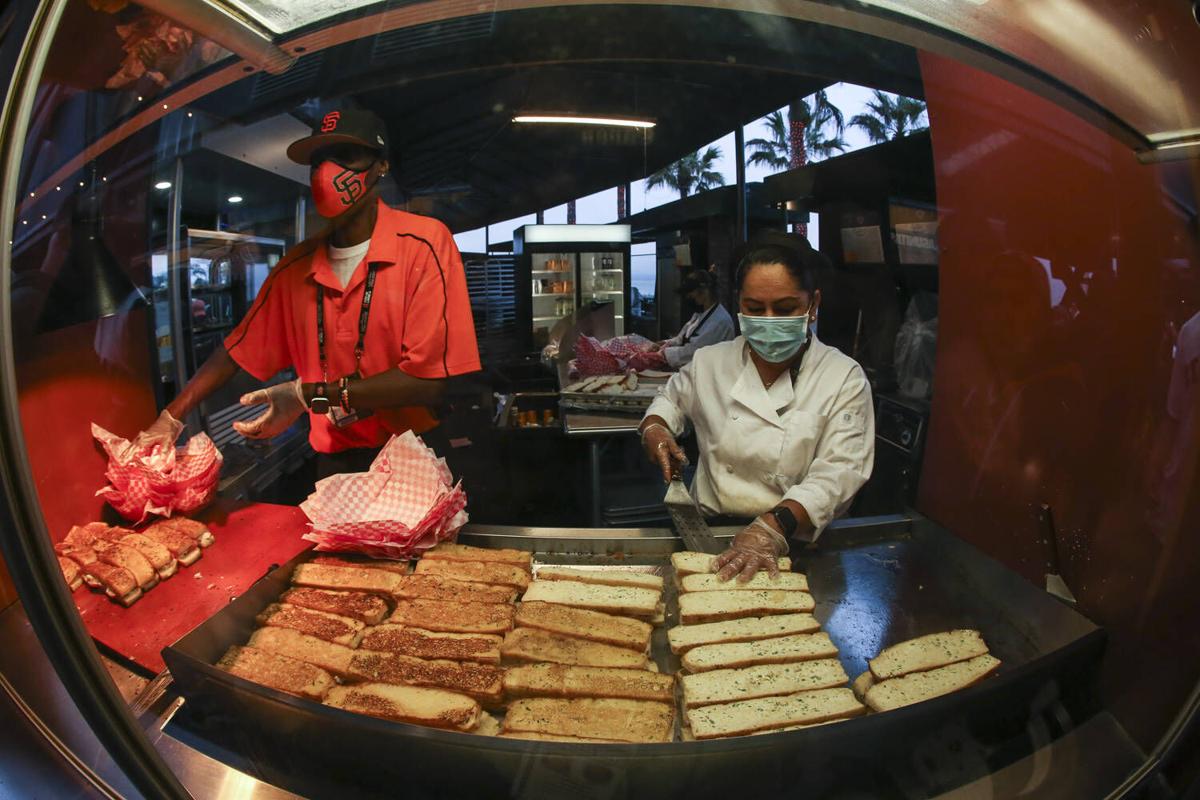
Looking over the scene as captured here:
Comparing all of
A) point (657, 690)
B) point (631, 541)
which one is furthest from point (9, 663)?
point (631, 541)

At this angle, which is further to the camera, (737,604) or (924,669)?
(737,604)

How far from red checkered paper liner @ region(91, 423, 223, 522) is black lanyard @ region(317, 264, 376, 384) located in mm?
432

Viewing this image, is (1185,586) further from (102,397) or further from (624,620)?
(102,397)

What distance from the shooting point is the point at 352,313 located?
5.03 ft

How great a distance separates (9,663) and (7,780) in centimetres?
23

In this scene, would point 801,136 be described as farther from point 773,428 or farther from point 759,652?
point 759,652

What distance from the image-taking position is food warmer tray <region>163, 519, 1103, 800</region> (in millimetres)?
1126

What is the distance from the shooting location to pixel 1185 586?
123 cm

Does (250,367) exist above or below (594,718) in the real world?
above

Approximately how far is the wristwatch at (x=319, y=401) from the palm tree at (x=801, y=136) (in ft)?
3.93

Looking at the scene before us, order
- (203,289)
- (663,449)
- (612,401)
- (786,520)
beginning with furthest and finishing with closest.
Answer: (663,449), (612,401), (786,520), (203,289)

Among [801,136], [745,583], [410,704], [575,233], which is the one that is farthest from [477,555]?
[801,136]

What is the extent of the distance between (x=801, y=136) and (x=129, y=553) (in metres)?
2.07

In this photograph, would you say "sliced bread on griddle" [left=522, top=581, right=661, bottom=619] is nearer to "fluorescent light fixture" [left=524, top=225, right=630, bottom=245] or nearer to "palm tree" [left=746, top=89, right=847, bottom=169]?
"fluorescent light fixture" [left=524, top=225, right=630, bottom=245]
